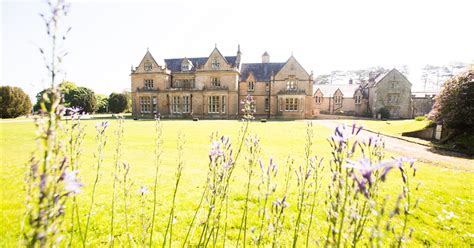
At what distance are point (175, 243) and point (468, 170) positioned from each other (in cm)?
1248

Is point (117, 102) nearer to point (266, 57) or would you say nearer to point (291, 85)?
point (266, 57)

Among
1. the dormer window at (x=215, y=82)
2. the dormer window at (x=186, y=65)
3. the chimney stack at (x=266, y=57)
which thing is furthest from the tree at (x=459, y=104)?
the dormer window at (x=186, y=65)

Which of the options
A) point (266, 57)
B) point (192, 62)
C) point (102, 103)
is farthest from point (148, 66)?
point (266, 57)

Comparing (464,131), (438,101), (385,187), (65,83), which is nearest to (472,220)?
(385,187)

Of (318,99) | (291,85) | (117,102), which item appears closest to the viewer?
(291,85)

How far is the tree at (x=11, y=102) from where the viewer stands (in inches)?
1592

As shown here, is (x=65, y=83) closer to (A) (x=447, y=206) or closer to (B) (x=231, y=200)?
(B) (x=231, y=200)

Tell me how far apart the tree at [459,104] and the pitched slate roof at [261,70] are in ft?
102

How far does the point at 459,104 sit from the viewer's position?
55.4 ft

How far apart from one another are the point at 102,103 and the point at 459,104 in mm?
67433

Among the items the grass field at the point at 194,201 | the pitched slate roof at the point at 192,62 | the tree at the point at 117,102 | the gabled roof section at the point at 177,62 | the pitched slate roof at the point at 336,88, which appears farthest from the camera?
the tree at the point at 117,102

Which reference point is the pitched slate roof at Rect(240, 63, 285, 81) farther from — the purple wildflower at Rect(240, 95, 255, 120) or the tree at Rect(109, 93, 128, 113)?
the purple wildflower at Rect(240, 95, 255, 120)

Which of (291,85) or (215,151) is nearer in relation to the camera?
(215,151)

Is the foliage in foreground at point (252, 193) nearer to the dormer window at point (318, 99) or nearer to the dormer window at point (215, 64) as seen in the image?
the dormer window at point (215, 64)
